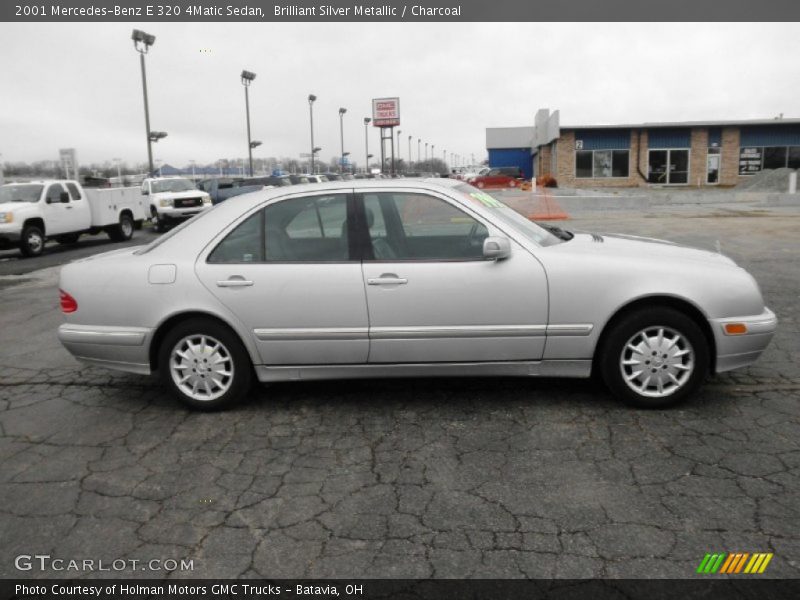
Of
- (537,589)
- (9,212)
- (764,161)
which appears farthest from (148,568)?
(764,161)

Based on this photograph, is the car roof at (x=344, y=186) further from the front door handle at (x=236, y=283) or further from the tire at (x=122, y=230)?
the tire at (x=122, y=230)

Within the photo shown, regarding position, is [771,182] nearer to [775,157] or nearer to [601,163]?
[775,157]

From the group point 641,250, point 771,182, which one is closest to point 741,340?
point 641,250

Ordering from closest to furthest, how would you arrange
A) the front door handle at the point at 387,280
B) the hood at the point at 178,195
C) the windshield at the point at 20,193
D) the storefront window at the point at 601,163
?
1. the front door handle at the point at 387,280
2. the windshield at the point at 20,193
3. the hood at the point at 178,195
4. the storefront window at the point at 601,163

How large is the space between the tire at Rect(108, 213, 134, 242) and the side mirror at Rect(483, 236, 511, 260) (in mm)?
17900

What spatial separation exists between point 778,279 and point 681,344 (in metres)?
5.77

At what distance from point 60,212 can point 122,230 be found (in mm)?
2825

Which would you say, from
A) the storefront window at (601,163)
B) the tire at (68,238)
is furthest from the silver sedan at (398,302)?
the storefront window at (601,163)

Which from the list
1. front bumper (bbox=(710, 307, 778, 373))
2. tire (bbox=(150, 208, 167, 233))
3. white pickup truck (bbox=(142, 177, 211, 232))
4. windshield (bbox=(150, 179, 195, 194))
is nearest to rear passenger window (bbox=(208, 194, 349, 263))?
front bumper (bbox=(710, 307, 778, 373))

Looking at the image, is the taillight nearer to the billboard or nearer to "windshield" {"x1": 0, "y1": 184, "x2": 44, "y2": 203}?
"windshield" {"x1": 0, "y1": 184, "x2": 44, "y2": 203}

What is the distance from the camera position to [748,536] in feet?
9.95

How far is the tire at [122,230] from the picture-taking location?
20109 mm

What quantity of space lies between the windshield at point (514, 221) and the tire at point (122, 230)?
1722 cm

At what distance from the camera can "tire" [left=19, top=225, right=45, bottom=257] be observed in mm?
16172
